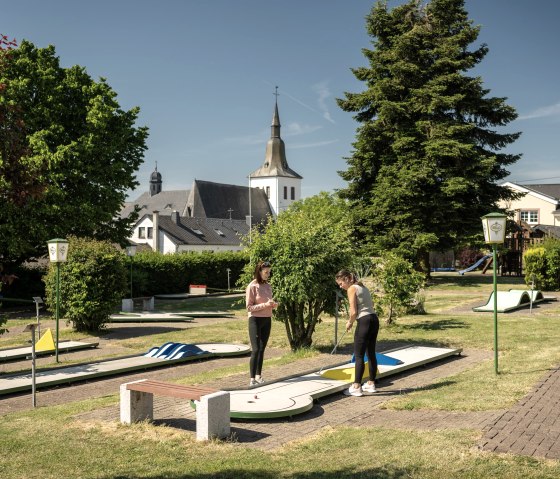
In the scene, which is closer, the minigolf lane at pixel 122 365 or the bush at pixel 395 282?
the minigolf lane at pixel 122 365

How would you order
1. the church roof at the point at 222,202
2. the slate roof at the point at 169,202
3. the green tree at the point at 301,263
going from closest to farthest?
1. the green tree at the point at 301,263
2. the church roof at the point at 222,202
3. the slate roof at the point at 169,202

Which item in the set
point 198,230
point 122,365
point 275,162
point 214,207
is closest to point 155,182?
point 275,162

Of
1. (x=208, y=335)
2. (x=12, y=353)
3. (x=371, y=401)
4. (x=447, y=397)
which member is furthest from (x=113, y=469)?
(x=208, y=335)

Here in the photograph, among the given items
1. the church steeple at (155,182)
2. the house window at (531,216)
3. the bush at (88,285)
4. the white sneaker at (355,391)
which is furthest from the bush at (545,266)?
the church steeple at (155,182)

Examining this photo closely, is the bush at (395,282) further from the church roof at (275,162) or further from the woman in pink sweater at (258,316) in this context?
the church roof at (275,162)

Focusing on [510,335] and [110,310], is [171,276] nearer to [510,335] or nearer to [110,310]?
[110,310]

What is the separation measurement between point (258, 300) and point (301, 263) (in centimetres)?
301

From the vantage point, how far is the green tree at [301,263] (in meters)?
12.8

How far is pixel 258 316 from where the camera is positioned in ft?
32.5

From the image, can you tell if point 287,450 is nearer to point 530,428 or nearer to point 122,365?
point 530,428

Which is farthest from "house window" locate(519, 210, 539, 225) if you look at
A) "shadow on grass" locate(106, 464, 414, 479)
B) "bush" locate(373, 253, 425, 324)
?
"shadow on grass" locate(106, 464, 414, 479)

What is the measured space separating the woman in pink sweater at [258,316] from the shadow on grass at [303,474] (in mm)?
3943

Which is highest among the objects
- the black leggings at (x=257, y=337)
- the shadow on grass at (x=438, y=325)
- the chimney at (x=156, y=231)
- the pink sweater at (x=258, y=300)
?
the chimney at (x=156, y=231)

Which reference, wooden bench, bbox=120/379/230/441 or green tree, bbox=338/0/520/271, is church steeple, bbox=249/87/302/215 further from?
wooden bench, bbox=120/379/230/441
